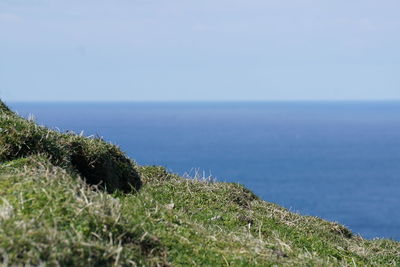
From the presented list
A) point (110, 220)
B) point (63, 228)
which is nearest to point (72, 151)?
point (110, 220)

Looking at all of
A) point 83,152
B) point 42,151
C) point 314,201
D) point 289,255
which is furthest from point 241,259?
point 314,201

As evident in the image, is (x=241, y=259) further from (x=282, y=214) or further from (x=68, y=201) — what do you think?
(x=282, y=214)

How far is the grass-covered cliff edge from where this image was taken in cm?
750

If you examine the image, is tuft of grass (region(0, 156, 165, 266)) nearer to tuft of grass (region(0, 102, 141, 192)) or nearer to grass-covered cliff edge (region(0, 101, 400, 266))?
grass-covered cliff edge (region(0, 101, 400, 266))

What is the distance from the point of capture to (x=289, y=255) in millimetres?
10086

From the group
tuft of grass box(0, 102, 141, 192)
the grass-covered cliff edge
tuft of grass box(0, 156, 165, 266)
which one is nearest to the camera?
tuft of grass box(0, 156, 165, 266)

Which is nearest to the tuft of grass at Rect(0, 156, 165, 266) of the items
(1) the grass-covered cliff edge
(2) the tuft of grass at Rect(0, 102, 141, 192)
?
(1) the grass-covered cliff edge

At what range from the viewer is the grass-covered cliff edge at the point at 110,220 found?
7.50 metres

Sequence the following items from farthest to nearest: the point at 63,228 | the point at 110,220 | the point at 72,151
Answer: the point at 72,151, the point at 110,220, the point at 63,228

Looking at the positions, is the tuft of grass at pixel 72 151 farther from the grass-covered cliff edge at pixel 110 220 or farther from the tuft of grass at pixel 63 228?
the tuft of grass at pixel 63 228

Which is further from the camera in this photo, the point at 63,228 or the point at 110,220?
the point at 110,220

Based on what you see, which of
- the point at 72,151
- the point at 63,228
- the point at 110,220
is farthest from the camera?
the point at 72,151

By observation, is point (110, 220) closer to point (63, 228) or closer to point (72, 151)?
point (63, 228)

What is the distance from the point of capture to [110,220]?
838cm
